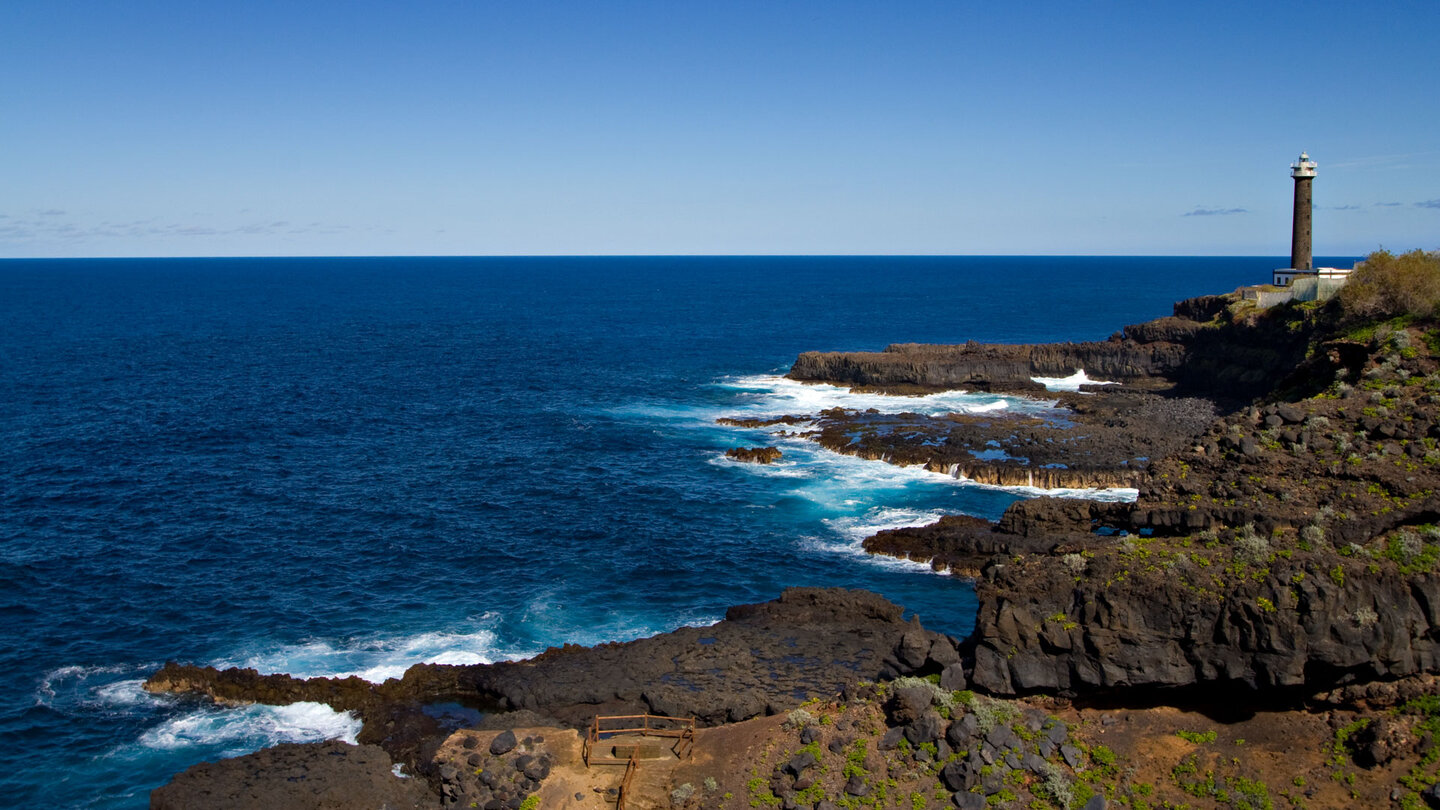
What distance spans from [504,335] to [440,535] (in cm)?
10431

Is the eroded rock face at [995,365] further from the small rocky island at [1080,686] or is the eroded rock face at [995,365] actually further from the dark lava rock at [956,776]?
the dark lava rock at [956,776]

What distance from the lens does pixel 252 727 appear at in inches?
1406

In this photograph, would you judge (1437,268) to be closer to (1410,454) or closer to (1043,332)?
(1410,454)

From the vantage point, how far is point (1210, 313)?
102688 millimetres

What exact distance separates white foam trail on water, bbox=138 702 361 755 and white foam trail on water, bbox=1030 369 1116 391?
7487 centimetres

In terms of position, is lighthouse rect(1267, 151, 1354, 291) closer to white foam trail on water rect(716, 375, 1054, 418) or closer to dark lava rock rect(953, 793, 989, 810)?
white foam trail on water rect(716, 375, 1054, 418)

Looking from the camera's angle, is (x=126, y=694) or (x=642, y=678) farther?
(x=126, y=694)

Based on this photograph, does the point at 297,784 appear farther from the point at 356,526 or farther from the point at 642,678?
the point at 356,526

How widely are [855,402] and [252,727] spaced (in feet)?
210

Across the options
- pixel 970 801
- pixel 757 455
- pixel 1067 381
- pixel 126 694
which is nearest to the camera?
pixel 970 801

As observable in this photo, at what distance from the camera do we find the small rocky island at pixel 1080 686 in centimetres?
2641

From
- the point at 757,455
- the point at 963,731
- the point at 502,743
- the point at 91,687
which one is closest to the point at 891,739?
A: the point at 963,731

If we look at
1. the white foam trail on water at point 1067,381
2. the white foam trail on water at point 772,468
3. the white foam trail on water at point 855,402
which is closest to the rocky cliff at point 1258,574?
the white foam trail on water at point 772,468

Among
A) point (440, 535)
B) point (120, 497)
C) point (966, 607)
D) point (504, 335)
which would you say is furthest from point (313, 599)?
point (504, 335)
